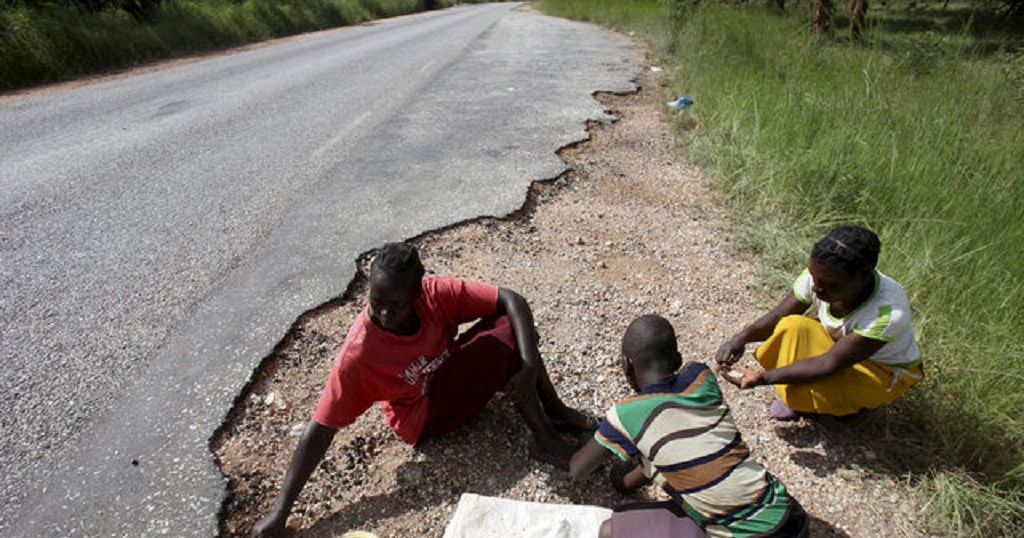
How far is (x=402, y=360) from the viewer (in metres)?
2.00

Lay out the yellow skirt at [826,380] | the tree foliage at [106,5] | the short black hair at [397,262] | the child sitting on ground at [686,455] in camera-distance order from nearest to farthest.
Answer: the child sitting on ground at [686,455]
the short black hair at [397,262]
the yellow skirt at [826,380]
the tree foliage at [106,5]

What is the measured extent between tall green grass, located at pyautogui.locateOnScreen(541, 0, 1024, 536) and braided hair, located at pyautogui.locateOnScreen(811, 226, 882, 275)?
76cm

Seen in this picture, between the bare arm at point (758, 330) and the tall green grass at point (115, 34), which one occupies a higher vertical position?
the tall green grass at point (115, 34)

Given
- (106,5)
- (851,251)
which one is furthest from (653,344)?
(106,5)

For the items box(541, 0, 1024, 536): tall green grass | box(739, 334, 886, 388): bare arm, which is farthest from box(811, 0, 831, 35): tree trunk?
box(739, 334, 886, 388): bare arm

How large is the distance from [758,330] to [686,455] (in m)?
0.98

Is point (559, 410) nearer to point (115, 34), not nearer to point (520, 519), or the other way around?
point (520, 519)

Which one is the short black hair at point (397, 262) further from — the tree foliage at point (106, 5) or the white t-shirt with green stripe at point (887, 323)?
the tree foliage at point (106, 5)

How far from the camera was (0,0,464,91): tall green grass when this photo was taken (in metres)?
8.79

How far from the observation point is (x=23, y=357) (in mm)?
2617

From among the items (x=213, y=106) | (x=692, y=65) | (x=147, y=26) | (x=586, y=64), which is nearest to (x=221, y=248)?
(x=213, y=106)

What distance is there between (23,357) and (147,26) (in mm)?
12217

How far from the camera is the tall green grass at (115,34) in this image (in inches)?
346

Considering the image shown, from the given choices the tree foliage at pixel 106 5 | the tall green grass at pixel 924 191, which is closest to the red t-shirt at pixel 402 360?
the tall green grass at pixel 924 191
